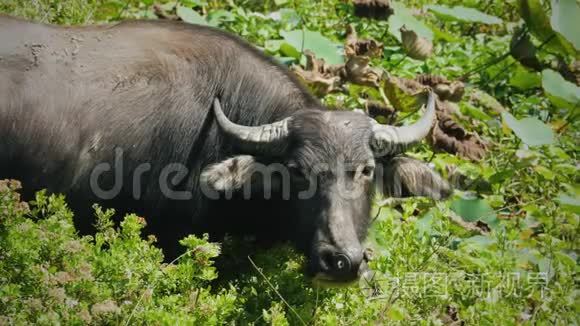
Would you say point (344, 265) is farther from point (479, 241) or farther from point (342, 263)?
point (479, 241)

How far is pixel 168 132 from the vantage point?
492cm

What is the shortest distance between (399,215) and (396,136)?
3.38 feet

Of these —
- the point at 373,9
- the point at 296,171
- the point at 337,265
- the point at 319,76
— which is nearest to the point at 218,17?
the point at 373,9

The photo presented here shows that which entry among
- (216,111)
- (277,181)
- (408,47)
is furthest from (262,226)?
(408,47)

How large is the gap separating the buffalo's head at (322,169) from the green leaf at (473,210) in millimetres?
884

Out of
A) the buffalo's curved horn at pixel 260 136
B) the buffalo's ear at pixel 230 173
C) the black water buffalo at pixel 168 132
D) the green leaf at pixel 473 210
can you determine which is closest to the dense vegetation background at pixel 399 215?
the green leaf at pixel 473 210

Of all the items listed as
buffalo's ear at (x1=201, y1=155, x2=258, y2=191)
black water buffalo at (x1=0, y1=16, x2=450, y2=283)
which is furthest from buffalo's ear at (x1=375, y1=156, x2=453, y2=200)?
buffalo's ear at (x1=201, y1=155, x2=258, y2=191)

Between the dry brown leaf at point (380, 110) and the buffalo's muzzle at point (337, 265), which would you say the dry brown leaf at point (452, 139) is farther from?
the buffalo's muzzle at point (337, 265)

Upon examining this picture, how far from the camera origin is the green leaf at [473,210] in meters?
5.50

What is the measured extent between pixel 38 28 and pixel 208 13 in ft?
8.68

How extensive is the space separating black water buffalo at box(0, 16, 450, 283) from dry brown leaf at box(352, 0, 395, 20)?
101 inches

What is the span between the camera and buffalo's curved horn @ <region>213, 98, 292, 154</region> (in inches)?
180

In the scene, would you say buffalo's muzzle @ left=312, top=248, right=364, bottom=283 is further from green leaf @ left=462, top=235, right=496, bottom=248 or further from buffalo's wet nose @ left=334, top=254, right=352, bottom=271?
green leaf @ left=462, top=235, right=496, bottom=248

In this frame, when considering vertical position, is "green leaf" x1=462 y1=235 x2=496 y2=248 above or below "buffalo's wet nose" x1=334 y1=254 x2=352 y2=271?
below
